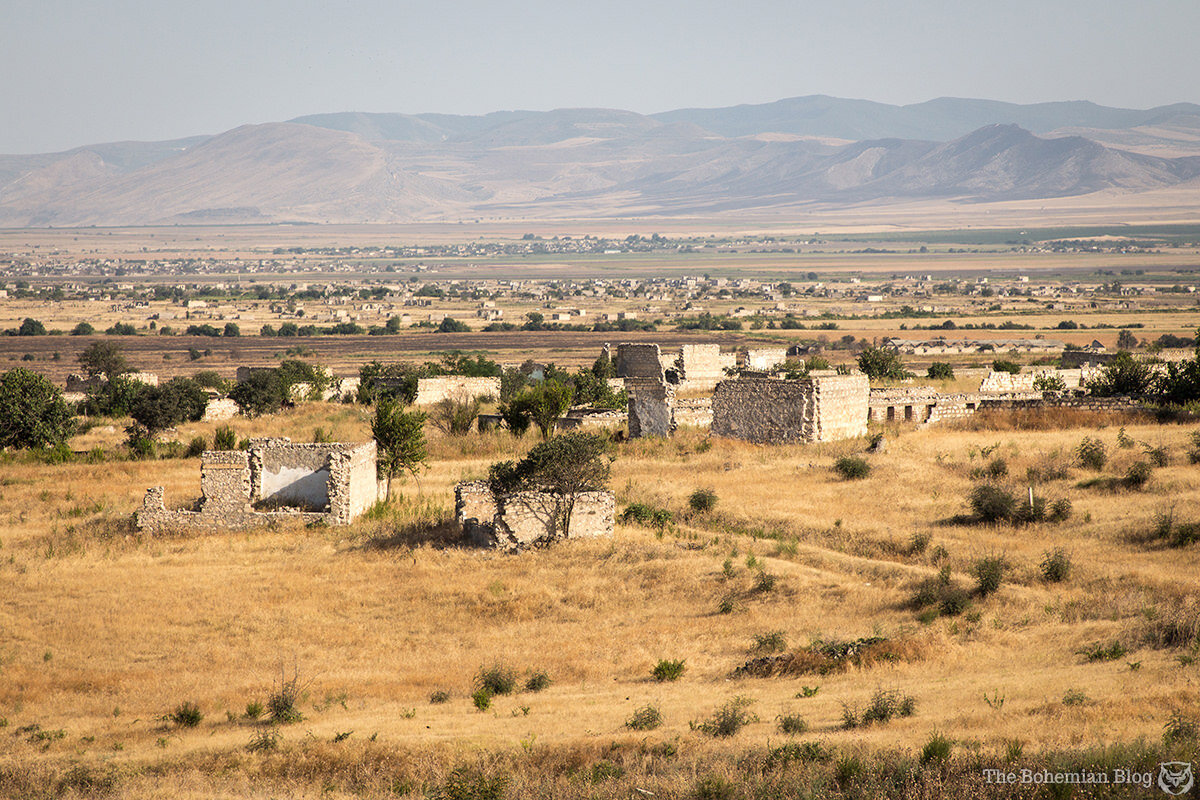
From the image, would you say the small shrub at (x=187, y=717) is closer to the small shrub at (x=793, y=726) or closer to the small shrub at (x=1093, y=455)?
the small shrub at (x=793, y=726)

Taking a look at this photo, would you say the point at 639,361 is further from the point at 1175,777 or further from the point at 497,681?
the point at 1175,777

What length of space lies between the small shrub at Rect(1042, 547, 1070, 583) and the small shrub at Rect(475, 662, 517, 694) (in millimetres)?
7269

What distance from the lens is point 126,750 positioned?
457 inches

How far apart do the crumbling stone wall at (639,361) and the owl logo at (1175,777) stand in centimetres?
3288

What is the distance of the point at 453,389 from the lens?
39.5m

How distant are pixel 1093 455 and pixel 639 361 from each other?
2251cm

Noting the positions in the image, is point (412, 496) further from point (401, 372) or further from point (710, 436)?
point (401, 372)

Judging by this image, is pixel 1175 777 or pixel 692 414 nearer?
pixel 1175 777

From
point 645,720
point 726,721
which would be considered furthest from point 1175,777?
point 645,720

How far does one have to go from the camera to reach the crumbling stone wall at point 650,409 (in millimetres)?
28250

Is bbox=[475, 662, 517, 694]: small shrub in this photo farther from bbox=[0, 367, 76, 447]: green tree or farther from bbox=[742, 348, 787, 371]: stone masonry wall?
bbox=[742, 348, 787, 371]: stone masonry wall

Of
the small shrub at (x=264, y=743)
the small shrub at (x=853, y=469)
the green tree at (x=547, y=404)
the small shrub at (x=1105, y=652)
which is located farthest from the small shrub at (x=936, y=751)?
the green tree at (x=547, y=404)

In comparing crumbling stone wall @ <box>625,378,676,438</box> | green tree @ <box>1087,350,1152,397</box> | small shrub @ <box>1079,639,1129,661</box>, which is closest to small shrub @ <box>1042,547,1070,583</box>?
small shrub @ <box>1079,639,1129,661</box>

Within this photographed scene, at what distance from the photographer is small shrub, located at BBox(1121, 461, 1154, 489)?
746 inches
